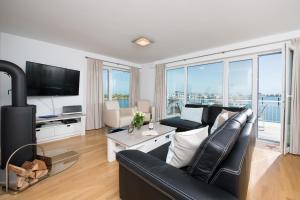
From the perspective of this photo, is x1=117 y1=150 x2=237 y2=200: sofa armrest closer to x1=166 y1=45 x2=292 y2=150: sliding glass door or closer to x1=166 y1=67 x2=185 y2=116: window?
x1=166 y1=45 x2=292 y2=150: sliding glass door

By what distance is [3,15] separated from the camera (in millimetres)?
2268

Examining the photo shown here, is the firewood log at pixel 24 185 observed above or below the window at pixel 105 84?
below

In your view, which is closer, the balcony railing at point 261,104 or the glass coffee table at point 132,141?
the glass coffee table at point 132,141

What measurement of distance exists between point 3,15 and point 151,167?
3.15m

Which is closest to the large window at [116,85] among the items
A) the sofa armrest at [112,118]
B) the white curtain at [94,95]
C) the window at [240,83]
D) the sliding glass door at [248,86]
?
the white curtain at [94,95]

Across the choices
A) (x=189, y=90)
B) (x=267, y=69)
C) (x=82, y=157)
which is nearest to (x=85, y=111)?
A: (x=82, y=157)

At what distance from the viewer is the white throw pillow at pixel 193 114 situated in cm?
345

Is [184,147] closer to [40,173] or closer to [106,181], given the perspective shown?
[106,181]

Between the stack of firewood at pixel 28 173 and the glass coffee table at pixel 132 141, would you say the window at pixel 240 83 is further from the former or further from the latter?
the stack of firewood at pixel 28 173

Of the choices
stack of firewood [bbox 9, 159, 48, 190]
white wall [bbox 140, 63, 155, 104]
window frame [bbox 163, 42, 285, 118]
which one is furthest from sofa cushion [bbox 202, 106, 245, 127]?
stack of firewood [bbox 9, 159, 48, 190]

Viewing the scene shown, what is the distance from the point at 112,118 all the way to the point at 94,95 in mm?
933

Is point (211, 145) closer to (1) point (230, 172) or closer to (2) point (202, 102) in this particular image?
(1) point (230, 172)

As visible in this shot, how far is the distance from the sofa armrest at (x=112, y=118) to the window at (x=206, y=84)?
225 centimetres

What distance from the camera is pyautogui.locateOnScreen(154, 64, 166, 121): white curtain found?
4953 millimetres
